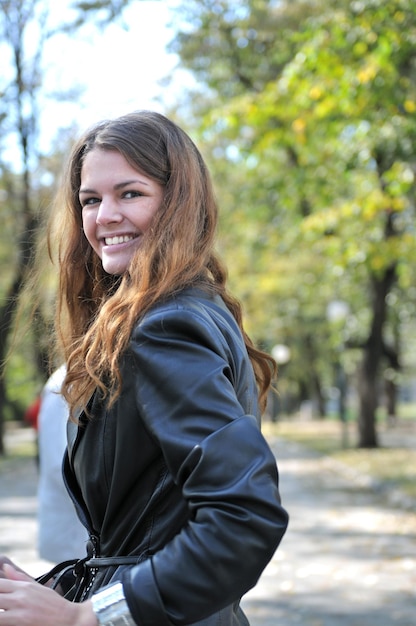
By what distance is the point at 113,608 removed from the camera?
1595mm

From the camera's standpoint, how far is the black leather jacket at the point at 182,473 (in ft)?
5.12

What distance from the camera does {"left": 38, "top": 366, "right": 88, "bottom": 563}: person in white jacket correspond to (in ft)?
16.1

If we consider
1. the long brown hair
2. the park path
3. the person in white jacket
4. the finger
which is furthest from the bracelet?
the park path

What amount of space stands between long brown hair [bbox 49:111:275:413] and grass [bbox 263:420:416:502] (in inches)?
490

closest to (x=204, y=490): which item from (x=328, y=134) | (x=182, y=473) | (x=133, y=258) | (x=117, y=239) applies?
(x=182, y=473)

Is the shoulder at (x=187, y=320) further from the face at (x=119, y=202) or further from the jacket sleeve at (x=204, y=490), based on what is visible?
the face at (x=119, y=202)

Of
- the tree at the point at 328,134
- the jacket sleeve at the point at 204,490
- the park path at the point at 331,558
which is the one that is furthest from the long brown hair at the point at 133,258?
the tree at the point at 328,134

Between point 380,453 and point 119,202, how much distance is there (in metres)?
21.8

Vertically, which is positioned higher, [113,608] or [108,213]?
[108,213]

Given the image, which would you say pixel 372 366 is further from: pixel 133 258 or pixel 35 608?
pixel 35 608

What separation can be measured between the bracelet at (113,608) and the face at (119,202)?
655 mm

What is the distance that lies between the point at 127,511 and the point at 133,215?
1.87 ft

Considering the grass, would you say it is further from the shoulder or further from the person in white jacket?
the shoulder

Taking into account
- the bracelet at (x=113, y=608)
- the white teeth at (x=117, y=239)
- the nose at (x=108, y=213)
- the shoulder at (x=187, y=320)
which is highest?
the nose at (x=108, y=213)
